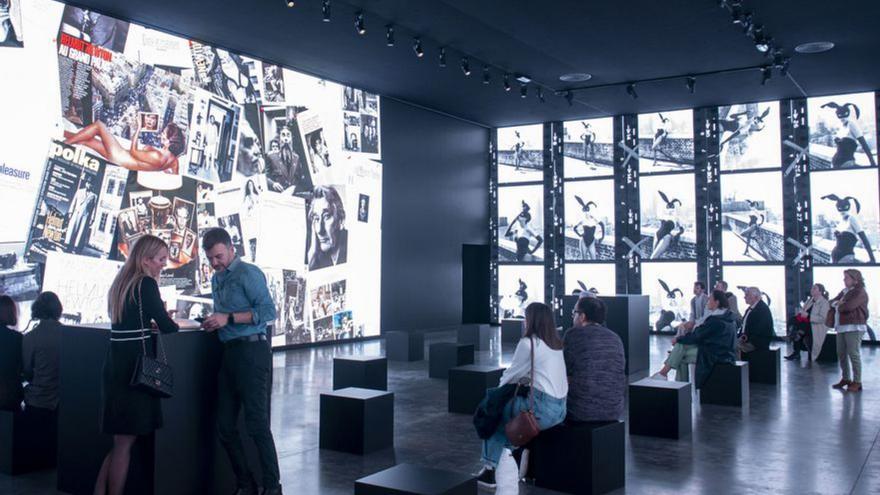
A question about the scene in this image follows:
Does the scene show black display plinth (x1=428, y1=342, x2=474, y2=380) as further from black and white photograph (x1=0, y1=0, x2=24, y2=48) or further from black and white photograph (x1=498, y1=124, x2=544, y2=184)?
black and white photograph (x1=498, y1=124, x2=544, y2=184)

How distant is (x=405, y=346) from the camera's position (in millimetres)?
12109

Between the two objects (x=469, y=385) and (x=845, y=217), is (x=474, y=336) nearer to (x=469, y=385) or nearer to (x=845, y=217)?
(x=469, y=385)

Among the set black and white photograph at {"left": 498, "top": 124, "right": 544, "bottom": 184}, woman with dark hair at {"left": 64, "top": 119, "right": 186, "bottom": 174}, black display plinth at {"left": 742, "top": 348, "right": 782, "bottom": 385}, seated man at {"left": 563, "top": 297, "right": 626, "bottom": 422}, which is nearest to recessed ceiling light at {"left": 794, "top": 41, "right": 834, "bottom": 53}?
black display plinth at {"left": 742, "top": 348, "right": 782, "bottom": 385}

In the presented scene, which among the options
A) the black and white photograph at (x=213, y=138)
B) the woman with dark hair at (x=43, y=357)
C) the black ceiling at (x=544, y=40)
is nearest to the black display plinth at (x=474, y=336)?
the black ceiling at (x=544, y=40)

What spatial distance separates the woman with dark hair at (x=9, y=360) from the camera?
5.18 meters

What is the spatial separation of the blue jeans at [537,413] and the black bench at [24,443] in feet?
11.3

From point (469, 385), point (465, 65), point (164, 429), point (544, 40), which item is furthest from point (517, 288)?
point (164, 429)

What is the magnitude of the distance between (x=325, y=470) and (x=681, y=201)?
524 inches

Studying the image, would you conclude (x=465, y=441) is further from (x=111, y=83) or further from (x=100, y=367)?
(x=111, y=83)

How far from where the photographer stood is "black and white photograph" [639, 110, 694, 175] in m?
16.7

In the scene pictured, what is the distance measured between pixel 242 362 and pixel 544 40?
900 cm

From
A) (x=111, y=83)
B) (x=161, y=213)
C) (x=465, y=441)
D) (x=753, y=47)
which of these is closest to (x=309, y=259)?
(x=161, y=213)

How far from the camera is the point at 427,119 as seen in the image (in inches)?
669

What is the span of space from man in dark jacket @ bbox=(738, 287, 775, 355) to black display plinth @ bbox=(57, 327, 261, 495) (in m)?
7.70
